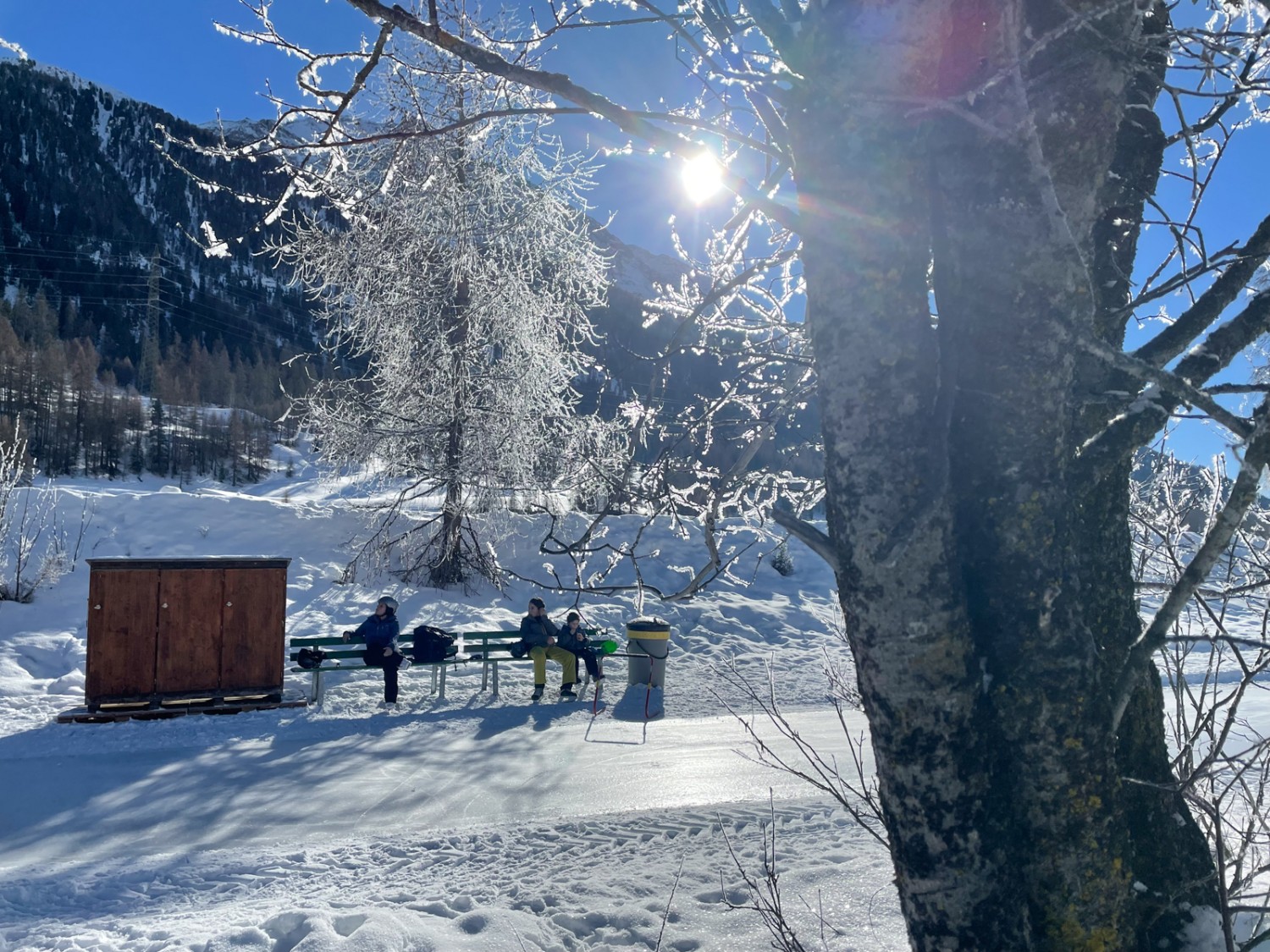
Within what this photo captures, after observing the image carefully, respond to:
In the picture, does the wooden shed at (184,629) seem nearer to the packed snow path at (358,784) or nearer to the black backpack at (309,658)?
the black backpack at (309,658)

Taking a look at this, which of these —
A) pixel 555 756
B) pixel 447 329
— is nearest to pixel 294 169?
pixel 555 756

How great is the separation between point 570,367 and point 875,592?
15.9 m

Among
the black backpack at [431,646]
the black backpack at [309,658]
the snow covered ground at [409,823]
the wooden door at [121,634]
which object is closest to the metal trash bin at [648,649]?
the snow covered ground at [409,823]

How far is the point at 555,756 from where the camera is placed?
25.9 ft

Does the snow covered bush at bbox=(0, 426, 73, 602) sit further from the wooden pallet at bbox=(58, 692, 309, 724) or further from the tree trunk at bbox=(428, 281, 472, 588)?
the tree trunk at bbox=(428, 281, 472, 588)

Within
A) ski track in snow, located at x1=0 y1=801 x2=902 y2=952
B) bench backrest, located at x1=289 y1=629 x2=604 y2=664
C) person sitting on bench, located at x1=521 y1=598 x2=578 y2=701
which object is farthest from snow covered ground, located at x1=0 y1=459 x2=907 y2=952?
bench backrest, located at x1=289 y1=629 x2=604 y2=664

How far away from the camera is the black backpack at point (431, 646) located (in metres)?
10.6

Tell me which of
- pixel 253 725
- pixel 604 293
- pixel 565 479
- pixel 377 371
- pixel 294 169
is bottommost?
pixel 253 725

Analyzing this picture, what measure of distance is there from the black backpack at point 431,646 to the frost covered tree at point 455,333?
14.7 feet

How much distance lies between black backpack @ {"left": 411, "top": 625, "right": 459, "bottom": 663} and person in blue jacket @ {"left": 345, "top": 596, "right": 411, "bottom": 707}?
0.23 m

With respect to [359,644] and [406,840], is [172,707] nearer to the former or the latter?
[359,644]

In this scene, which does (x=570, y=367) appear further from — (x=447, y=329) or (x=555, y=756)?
(x=555, y=756)

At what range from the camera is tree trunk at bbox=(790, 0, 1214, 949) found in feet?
5.22

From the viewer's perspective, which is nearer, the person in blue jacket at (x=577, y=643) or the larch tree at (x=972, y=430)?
the larch tree at (x=972, y=430)
